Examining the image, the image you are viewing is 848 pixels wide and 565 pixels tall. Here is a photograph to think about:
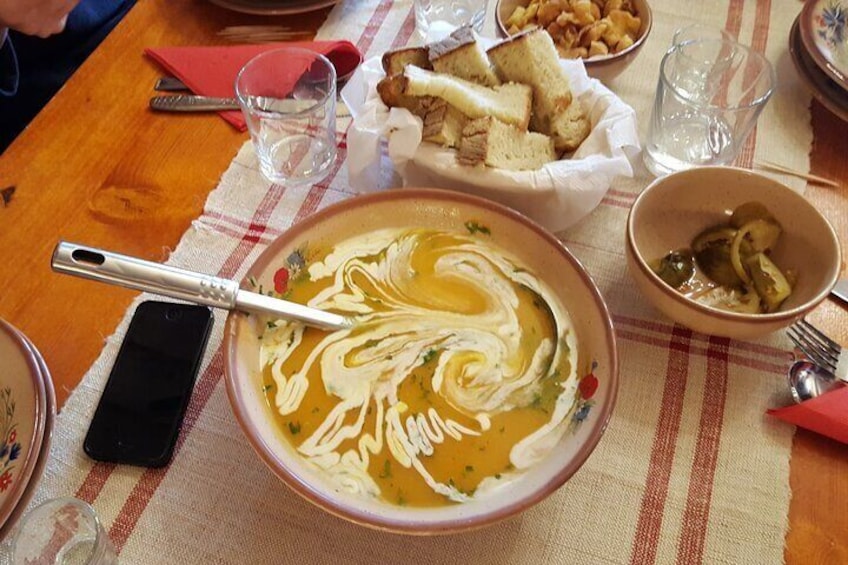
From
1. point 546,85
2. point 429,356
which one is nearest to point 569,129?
point 546,85

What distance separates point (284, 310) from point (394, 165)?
35cm

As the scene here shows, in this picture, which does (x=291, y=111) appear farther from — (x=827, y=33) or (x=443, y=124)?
(x=827, y=33)

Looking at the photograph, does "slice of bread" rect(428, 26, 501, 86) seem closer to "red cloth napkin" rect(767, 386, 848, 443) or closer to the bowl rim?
the bowl rim

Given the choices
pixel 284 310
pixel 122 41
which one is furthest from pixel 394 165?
pixel 122 41

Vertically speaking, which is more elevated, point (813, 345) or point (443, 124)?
point (443, 124)

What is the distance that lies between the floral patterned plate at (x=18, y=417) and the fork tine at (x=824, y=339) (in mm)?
984

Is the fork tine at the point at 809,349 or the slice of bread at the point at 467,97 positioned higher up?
the slice of bread at the point at 467,97

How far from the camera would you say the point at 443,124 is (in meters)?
1.12

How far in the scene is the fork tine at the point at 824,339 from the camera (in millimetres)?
990

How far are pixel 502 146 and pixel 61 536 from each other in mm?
775

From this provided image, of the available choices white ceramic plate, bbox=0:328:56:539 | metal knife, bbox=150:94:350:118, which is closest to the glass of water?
metal knife, bbox=150:94:350:118

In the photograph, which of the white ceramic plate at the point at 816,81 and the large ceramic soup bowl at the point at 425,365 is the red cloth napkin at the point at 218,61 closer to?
the large ceramic soup bowl at the point at 425,365

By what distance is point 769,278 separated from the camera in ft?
3.32

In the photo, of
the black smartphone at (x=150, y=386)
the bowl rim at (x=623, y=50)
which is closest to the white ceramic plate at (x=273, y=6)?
the bowl rim at (x=623, y=50)
